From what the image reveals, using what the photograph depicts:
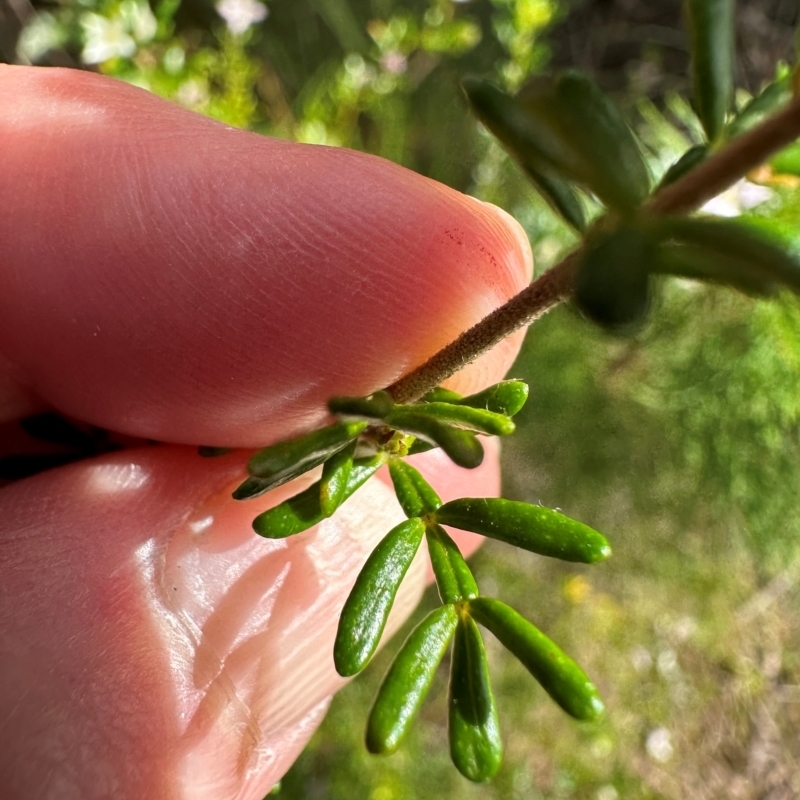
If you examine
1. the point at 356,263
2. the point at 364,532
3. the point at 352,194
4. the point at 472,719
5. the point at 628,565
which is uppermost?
the point at 352,194

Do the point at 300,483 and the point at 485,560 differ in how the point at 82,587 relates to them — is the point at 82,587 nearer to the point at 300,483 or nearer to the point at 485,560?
the point at 300,483

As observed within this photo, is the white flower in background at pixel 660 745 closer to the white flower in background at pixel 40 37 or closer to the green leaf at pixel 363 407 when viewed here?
the green leaf at pixel 363 407

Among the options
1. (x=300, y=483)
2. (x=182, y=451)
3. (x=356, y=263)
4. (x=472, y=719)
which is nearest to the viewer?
(x=472, y=719)

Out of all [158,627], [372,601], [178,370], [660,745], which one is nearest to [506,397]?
[372,601]

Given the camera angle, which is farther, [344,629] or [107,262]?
[107,262]

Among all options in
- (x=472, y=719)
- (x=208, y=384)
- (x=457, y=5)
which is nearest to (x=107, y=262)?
(x=208, y=384)

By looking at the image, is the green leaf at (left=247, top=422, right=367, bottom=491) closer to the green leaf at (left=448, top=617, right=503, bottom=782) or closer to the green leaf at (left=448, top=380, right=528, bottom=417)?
the green leaf at (left=448, top=380, right=528, bottom=417)
